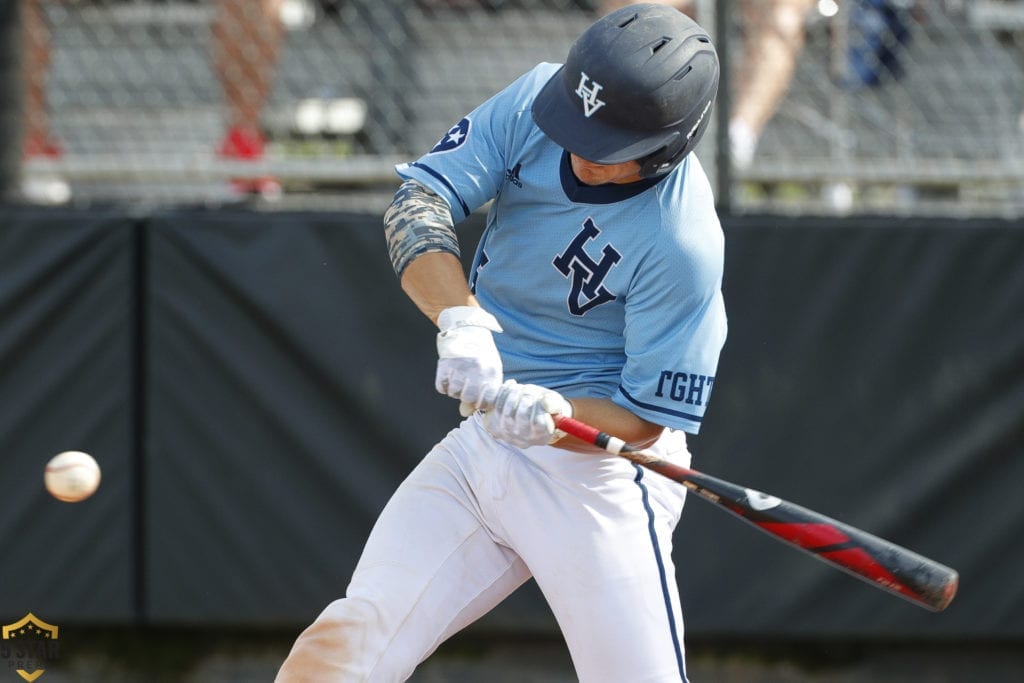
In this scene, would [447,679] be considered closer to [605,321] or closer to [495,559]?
[495,559]

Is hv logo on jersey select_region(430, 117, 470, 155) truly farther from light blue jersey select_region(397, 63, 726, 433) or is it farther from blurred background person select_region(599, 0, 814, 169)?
blurred background person select_region(599, 0, 814, 169)

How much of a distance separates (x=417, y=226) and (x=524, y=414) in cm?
54

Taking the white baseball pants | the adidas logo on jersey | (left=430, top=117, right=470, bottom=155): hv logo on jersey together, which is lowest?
the white baseball pants

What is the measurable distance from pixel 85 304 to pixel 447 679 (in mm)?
1871

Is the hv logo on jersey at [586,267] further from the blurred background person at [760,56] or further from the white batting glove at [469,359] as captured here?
the blurred background person at [760,56]

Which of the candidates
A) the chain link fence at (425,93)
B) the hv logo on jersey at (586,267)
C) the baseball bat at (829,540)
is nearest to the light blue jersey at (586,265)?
the hv logo on jersey at (586,267)

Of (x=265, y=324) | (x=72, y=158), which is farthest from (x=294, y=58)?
(x=265, y=324)

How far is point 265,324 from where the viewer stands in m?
4.78

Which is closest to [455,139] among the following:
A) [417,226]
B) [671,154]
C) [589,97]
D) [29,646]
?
[417,226]

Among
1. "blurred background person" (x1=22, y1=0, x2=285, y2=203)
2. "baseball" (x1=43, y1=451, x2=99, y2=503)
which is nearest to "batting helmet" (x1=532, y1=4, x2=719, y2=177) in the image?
"baseball" (x1=43, y1=451, x2=99, y2=503)

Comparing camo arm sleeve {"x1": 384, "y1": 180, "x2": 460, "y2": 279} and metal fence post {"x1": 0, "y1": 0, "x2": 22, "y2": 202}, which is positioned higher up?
metal fence post {"x1": 0, "y1": 0, "x2": 22, "y2": 202}

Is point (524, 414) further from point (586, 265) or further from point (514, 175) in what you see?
point (514, 175)

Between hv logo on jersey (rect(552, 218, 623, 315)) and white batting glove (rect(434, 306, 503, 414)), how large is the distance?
27 cm

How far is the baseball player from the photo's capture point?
3039mm
